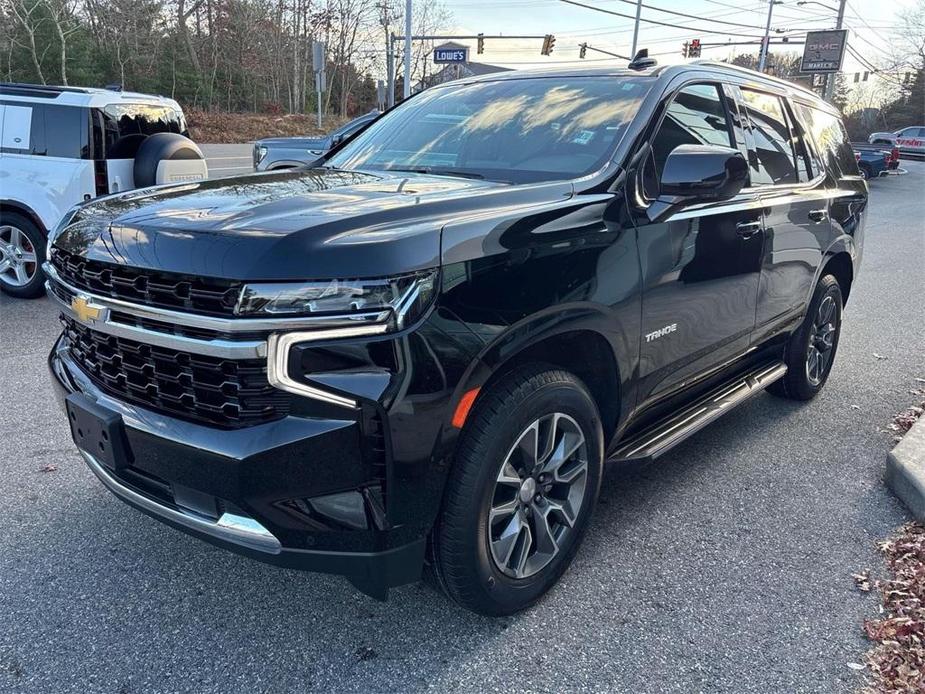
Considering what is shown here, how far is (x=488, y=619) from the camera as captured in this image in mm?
2604

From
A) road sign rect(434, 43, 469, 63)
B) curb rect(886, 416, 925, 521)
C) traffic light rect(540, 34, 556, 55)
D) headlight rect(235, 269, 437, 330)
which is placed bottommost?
curb rect(886, 416, 925, 521)

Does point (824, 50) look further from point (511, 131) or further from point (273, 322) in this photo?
point (273, 322)

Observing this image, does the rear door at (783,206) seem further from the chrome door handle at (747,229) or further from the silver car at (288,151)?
the silver car at (288,151)

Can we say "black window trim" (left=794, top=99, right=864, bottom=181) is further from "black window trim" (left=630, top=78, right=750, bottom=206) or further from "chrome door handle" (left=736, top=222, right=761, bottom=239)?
"chrome door handle" (left=736, top=222, right=761, bottom=239)

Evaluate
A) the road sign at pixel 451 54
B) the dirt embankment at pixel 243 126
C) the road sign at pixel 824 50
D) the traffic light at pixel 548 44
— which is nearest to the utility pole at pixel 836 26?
the road sign at pixel 824 50

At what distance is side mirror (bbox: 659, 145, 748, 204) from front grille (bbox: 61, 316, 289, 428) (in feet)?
5.81

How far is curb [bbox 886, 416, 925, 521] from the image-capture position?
3.40 m

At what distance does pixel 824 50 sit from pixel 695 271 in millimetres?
47186

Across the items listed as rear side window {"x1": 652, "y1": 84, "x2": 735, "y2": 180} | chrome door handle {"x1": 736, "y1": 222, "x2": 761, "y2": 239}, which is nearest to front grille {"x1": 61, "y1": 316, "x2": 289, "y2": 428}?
rear side window {"x1": 652, "y1": 84, "x2": 735, "y2": 180}

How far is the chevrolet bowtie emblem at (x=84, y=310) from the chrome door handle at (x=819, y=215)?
3746mm

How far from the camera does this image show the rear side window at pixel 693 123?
122 inches

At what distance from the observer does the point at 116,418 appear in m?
2.24

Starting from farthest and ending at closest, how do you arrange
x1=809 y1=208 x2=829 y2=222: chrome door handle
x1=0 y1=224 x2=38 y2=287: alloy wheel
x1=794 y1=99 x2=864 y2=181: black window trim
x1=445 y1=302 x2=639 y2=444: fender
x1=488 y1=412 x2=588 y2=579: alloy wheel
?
x1=0 y1=224 x2=38 y2=287: alloy wheel < x1=794 y1=99 x2=864 y2=181: black window trim < x1=809 y1=208 x2=829 y2=222: chrome door handle < x1=488 y1=412 x2=588 y2=579: alloy wheel < x1=445 y1=302 x2=639 y2=444: fender

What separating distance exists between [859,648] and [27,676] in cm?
273
